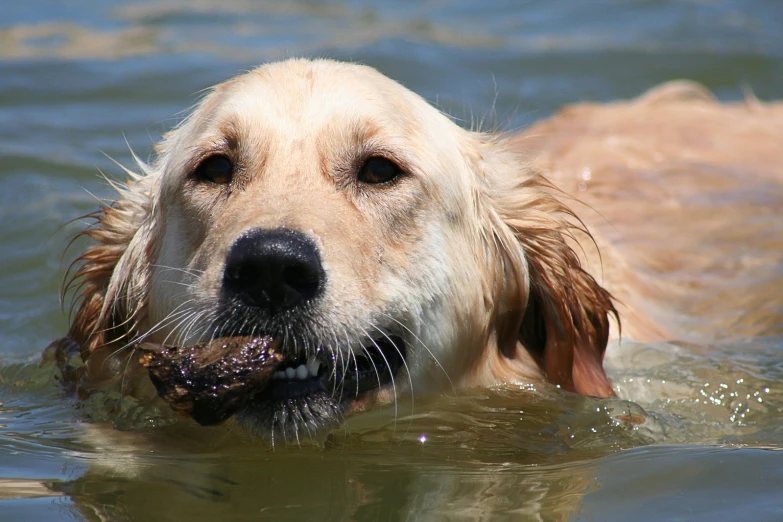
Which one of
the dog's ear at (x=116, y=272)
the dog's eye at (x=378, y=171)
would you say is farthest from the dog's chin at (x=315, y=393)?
the dog's ear at (x=116, y=272)

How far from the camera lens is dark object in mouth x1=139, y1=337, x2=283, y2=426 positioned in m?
3.59

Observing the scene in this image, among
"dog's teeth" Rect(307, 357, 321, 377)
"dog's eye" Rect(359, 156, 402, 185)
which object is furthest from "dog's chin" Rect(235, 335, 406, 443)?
"dog's eye" Rect(359, 156, 402, 185)

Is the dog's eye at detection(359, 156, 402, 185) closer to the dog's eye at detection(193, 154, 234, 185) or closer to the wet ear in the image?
the dog's eye at detection(193, 154, 234, 185)

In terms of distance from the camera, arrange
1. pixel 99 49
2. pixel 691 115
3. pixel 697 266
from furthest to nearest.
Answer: pixel 99 49, pixel 691 115, pixel 697 266

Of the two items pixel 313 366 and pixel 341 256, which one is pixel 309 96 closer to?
pixel 341 256

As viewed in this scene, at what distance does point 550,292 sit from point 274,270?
4.77 feet

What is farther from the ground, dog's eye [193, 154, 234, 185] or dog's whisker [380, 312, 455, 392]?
dog's eye [193, 154, 234, 185]

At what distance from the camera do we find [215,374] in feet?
11.8

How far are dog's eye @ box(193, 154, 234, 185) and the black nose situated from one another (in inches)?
21.8

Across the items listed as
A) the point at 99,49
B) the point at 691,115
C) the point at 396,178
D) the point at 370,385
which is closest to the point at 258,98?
the point at 396,178

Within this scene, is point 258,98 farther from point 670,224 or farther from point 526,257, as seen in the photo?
point 670,224

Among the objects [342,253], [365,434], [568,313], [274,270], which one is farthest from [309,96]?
[568,313]

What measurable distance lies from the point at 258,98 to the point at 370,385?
1137mm

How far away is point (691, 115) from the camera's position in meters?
7.85
